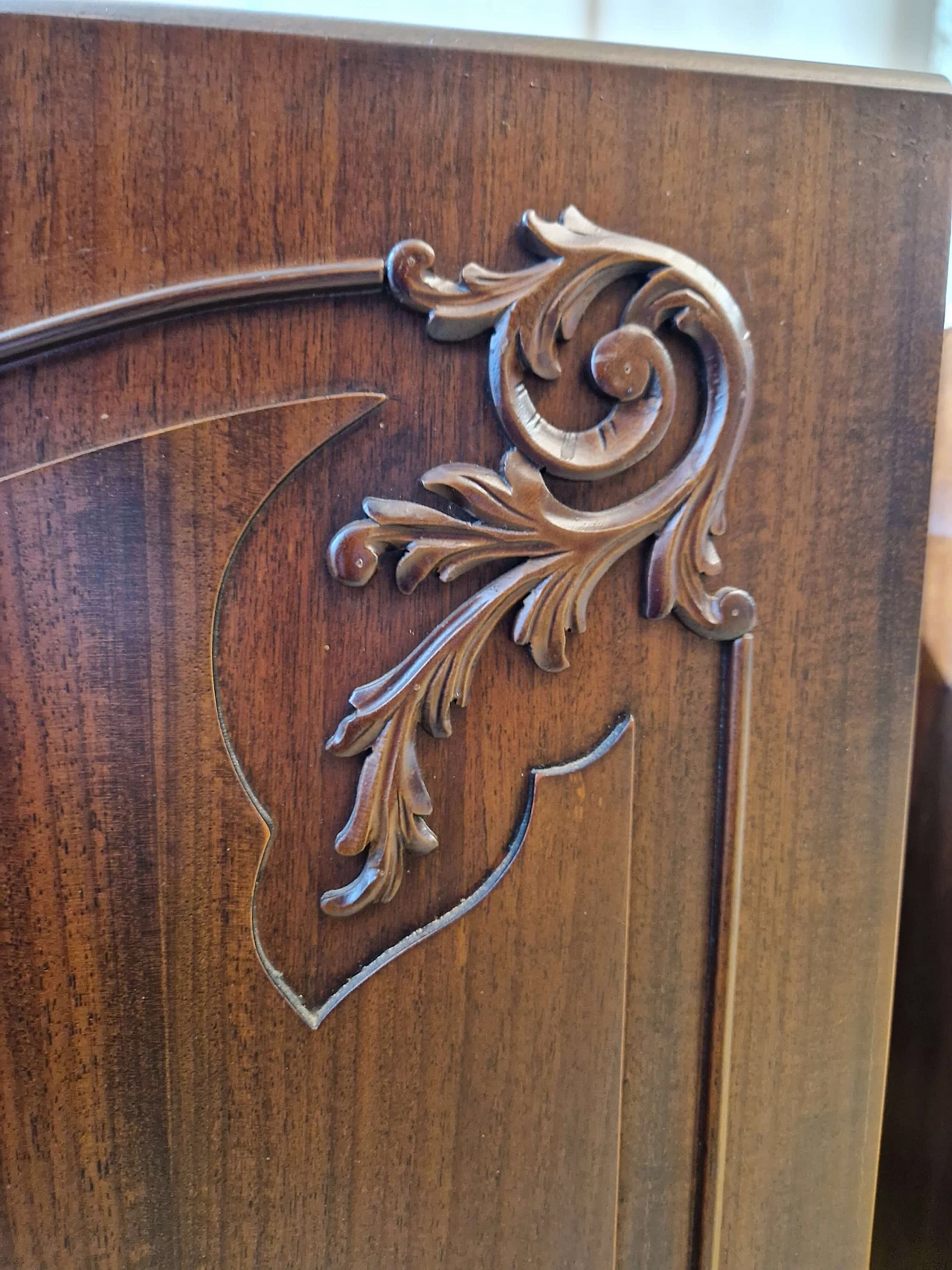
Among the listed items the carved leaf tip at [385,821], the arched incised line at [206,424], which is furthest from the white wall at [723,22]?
the carved leaf tip at [385,821]

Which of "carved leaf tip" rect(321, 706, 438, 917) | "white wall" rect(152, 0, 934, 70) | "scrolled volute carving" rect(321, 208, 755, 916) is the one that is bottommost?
"carved leaf tip" rect(321, 706, 438, 917)

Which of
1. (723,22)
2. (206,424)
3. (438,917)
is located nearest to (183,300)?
(206,424)

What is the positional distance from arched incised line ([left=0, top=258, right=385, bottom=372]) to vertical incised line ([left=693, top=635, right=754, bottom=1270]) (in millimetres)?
224

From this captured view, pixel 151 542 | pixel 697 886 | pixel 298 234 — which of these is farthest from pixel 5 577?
pixel 697 886

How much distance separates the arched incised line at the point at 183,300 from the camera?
0.28m

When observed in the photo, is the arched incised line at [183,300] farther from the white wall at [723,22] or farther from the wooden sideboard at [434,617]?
the white wall at [723,22]

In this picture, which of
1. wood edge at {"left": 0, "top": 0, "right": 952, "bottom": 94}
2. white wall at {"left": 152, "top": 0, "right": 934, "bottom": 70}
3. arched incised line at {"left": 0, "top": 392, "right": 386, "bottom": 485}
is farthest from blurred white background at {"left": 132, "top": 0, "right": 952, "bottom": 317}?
arched incised line at {"left": 0, "top": 392, "right": 386, "bottom": 485}

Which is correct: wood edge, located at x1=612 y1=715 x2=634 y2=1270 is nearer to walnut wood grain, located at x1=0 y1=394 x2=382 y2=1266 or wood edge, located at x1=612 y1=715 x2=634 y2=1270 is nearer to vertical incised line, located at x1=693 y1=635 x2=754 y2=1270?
vertical incised line, located at x1=693 y1=635 x2=754 y2=1270

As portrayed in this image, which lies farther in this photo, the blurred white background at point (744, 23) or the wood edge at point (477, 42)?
the blurred white background at point (744, 23)

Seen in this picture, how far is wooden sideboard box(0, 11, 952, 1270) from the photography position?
0.97 ft

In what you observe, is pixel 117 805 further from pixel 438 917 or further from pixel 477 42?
pixel 477 42

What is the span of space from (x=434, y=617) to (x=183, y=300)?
0.49ft

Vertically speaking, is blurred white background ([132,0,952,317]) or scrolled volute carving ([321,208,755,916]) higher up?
blurred white background ([132,0,952,317])

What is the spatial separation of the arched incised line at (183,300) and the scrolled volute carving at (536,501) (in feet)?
0.06
